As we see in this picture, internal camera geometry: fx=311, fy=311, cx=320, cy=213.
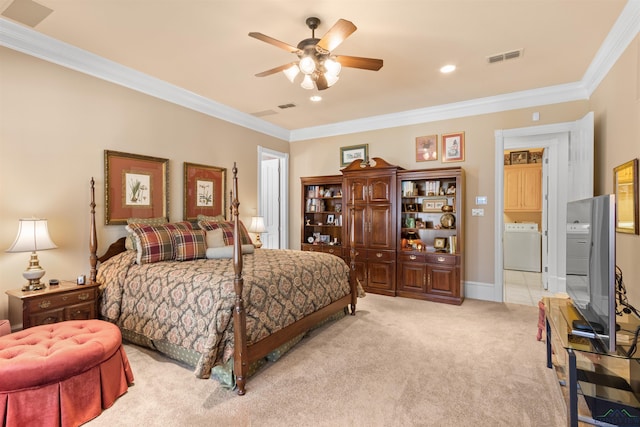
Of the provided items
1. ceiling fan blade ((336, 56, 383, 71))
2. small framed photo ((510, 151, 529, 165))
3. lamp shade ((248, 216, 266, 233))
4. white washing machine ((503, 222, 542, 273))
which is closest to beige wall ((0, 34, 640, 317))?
lamp shade ((248, 216, 266, 233))

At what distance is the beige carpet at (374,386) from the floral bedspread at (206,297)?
256 mm

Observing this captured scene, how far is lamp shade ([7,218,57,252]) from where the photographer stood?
2.54 metres

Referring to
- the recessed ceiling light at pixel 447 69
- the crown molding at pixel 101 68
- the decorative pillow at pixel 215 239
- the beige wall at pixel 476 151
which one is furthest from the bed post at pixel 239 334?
the beige wall at pixel 476 151

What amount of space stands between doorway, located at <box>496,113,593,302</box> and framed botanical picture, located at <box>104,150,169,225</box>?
15.0 feet

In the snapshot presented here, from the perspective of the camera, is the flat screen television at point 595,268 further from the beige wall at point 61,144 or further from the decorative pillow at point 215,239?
the beige wall at point 61,144

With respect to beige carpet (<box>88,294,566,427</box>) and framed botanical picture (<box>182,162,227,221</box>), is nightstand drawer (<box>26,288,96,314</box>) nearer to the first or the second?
beige carpet (<box>88,294,566,427</box>)

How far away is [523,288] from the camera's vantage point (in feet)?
17.3

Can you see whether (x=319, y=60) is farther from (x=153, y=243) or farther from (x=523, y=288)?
(x=523, y=288)

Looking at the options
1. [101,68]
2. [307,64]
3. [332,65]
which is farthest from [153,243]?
[332,65]

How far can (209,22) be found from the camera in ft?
8.73

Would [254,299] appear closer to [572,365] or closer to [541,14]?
[572,365]

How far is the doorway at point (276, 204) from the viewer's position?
612 centimetres

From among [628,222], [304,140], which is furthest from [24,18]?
[628,222]

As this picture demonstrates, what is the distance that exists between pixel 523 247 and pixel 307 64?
6.38m
